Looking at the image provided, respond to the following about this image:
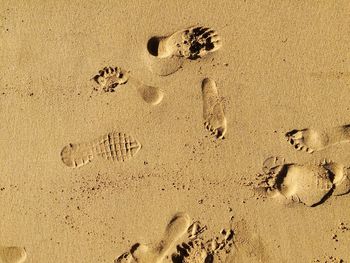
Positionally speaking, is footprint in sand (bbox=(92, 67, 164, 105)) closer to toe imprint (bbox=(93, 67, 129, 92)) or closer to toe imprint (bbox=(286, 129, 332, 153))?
toe imprint (bbox=(93, 67, 129, 92))

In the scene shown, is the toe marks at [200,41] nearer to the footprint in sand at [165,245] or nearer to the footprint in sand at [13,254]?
the footprint in sand at [165,245]

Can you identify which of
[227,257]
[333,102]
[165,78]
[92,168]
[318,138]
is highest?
[165,78]

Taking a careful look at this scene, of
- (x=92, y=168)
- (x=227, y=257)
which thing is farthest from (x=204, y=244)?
(x=92, y=168)

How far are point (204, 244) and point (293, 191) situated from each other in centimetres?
85

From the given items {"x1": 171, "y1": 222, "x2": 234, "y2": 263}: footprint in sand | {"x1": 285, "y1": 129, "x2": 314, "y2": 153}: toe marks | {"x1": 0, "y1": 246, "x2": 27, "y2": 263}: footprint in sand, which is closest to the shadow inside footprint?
{"x1": 285, "y1": 129, "x2": 314, "y2": 153}: toe marks

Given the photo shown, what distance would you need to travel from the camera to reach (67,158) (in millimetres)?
2893

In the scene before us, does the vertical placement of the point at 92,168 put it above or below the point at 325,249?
above

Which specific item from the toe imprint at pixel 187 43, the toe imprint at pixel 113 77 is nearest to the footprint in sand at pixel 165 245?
the toe imprint at pixel 113 77

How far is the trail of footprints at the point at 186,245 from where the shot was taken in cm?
285

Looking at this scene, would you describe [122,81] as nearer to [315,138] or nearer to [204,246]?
[204,246]

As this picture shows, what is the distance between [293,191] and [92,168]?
1667mm

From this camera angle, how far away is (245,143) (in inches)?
112

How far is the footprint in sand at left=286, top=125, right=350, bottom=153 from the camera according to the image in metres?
2.79

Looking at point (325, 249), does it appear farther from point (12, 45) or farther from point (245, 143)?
point (12, 45)
